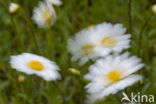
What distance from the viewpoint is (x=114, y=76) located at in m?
1.07

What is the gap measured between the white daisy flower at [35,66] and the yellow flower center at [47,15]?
1.76 feet

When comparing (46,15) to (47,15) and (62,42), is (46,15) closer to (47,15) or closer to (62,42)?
(47,15)

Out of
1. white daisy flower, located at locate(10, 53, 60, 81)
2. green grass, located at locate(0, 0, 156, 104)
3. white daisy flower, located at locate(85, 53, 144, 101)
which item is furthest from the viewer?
green grass, located at locate(0, 0, 156, 104)

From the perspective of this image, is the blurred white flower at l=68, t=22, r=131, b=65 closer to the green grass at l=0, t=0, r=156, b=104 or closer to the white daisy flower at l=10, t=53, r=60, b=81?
the white daisy flower at l=10, t=53, r=60, b=81

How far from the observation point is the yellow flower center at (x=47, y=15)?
1.77 metres

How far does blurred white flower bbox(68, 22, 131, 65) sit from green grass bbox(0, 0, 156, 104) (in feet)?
1.00

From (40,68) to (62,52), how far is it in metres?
1.01

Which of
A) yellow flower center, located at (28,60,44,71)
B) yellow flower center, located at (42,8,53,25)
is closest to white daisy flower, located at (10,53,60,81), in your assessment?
yellow flower center, located at (28,60,44,71)

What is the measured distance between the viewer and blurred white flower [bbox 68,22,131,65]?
3.92 feet

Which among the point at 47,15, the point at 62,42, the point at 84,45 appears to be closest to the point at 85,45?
the point at 84,45

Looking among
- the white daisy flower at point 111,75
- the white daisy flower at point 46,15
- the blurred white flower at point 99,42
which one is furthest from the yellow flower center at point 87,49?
the white daisy flower at point 46,15

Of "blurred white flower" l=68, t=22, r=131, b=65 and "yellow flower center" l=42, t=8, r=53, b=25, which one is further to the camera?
"yellow flower center" l=42, t=8, r=53, b=25

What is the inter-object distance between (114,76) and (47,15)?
2.72 feet

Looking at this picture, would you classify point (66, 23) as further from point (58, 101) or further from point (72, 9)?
point (58, 101)
